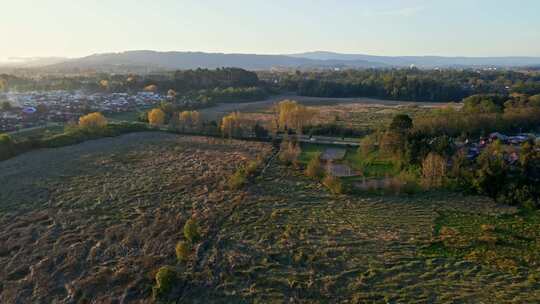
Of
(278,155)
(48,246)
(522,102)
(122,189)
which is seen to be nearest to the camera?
(48,246)

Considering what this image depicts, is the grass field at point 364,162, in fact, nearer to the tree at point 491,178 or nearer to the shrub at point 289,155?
the shrub at point 289,155

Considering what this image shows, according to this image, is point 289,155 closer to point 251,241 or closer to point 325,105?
point 251,241

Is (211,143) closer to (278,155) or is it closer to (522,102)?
(278,155)

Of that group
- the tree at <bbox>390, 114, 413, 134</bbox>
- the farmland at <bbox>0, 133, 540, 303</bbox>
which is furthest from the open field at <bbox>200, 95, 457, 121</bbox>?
the farmland at <bbox>0, 133, 540, 303</bbox>

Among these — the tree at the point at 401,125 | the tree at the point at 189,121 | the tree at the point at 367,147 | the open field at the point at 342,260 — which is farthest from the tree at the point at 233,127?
the open field at the point at 342,260

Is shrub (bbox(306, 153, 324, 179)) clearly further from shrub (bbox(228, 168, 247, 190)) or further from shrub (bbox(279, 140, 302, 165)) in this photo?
shrub (bbox(228, 168, 247, 190))

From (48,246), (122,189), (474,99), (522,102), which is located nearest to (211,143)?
(122,189)
